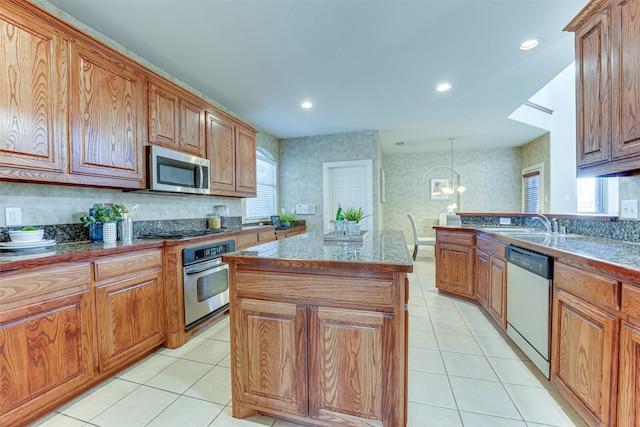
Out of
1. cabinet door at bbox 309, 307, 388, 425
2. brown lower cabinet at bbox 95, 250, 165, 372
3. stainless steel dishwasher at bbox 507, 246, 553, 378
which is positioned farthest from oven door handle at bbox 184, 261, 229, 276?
stainless steel dishwasher at bbox 507, 246, 553, 378

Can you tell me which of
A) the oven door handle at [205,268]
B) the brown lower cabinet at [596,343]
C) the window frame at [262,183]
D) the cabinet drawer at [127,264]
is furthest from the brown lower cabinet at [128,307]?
the brown lower cabinet at [596,343]

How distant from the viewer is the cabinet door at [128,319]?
170 cm

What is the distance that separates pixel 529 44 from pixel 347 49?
1579 mm

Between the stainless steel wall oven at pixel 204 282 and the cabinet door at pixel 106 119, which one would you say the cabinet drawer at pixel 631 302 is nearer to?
the stainless steel wall oven at pixel 204 282

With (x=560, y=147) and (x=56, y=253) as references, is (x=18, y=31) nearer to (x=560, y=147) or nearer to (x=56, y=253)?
(x=56, y=253)

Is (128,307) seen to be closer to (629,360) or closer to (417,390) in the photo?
(417,390)

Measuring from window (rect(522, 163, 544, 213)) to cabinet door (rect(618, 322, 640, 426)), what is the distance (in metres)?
5.24

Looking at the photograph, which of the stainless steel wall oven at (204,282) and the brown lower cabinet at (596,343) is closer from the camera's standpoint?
the brown lower cabinet at (596,343)

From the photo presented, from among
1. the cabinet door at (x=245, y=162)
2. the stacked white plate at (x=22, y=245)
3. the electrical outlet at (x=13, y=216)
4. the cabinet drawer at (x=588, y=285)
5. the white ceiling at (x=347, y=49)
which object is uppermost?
the white ceiling at (x=347, y=49)

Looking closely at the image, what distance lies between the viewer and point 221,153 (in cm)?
316

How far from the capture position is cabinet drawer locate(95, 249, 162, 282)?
1.68m

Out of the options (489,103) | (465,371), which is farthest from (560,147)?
(465,371)

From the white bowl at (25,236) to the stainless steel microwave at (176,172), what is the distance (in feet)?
2.62

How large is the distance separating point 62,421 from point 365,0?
3.11 metres
